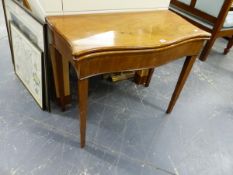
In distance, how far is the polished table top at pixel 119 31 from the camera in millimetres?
851

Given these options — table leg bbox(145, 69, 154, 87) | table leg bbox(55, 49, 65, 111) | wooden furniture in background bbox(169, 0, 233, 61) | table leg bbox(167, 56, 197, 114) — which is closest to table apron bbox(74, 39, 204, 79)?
table leg bbox(167, 56, 197, 114)

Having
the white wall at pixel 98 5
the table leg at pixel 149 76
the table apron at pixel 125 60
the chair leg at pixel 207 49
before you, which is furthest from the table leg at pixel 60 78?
the chair leg at pixel 207 49

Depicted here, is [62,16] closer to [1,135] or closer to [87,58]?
[87,58]

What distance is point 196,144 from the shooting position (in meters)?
1.35

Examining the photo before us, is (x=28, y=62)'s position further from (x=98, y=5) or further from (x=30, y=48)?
(x=98, y=5)

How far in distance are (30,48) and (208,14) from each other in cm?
172

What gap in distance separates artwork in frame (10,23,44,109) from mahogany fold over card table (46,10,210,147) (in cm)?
15

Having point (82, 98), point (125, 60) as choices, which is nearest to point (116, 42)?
point (125, 60)

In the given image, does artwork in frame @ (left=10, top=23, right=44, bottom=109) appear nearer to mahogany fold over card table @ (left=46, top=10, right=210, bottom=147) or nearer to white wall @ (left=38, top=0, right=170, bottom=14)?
mahogany fold over card table @ (left=46, top=10, right=210, bottom=147)

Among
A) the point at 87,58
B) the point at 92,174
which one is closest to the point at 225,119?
the point at 92,174

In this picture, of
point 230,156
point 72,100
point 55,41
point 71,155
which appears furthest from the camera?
point 72,100

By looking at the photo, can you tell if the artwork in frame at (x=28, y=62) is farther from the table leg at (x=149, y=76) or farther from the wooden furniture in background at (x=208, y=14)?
the wooden furniture in background at (x=208, y=14)

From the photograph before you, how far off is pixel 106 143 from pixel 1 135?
0.61m

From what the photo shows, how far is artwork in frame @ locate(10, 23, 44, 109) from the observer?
1222 millimetres
